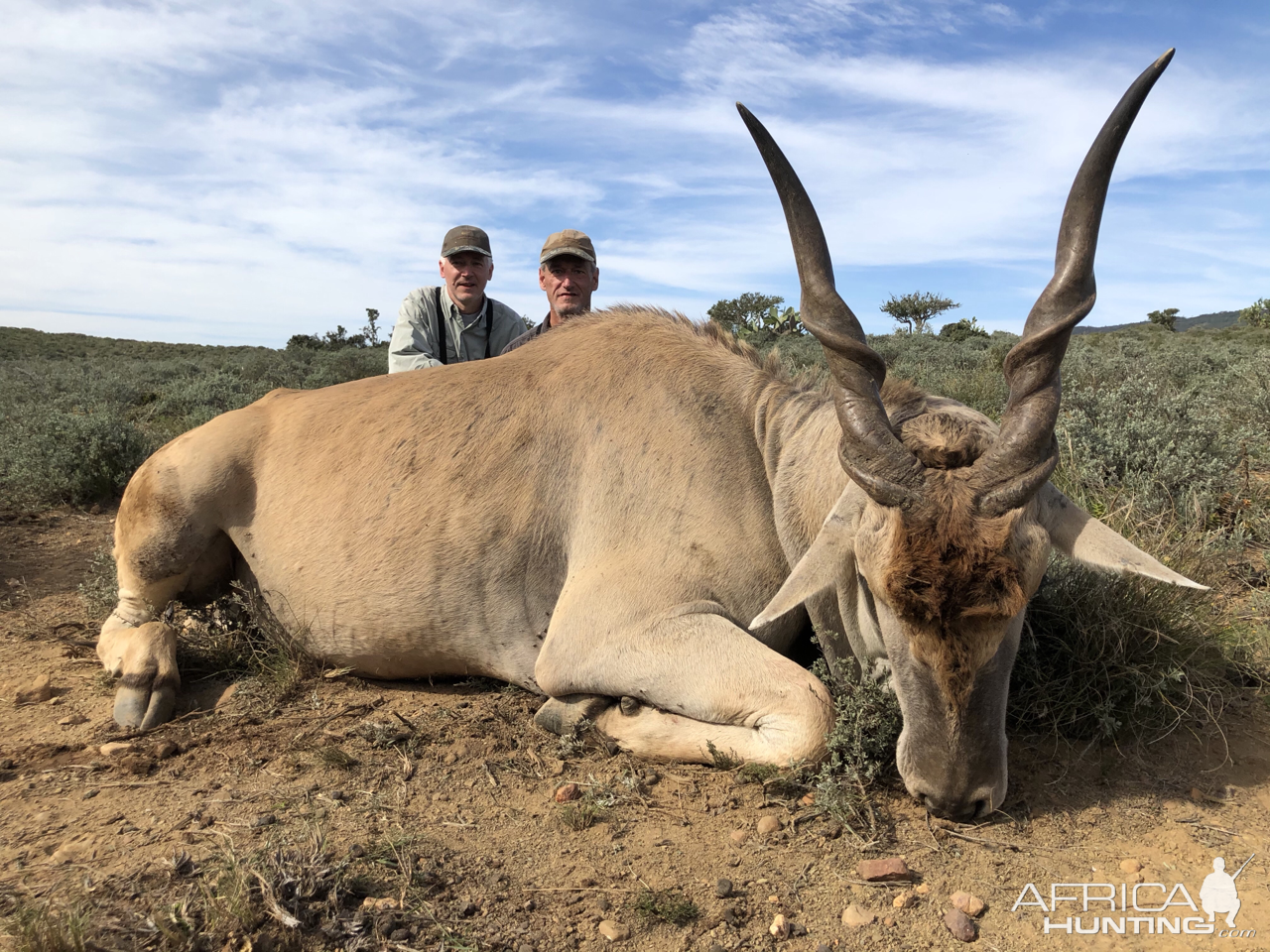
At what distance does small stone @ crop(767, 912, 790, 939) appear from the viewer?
2.65m

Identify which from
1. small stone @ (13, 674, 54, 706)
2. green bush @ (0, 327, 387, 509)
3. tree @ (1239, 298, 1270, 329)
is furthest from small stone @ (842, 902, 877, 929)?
tree @ (1239, 298, 1270, 329)

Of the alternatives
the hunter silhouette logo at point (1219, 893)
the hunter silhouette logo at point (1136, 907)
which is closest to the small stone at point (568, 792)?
the hunter silhouette logo at point (1136, 907)

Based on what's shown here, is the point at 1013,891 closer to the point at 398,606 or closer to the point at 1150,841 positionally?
the point at 1150,841

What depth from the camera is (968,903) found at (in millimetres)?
2781

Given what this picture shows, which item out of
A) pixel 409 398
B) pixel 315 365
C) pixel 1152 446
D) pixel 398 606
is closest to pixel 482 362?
pixel 409 398

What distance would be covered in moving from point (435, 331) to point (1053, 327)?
6195mm

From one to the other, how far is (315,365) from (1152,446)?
24.0 metres

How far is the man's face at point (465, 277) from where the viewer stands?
27.0 feet

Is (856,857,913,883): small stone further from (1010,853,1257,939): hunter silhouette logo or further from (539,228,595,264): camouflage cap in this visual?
(539,228,595,264): camouflage cap

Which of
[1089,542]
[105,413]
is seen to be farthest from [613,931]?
[105,413]

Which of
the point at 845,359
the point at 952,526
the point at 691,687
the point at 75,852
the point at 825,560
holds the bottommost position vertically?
the point at 75,852

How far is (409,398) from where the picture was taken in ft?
16.0

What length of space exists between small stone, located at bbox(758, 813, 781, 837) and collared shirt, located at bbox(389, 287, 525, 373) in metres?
5.43

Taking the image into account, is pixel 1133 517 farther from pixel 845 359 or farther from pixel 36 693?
pixel 36 693
